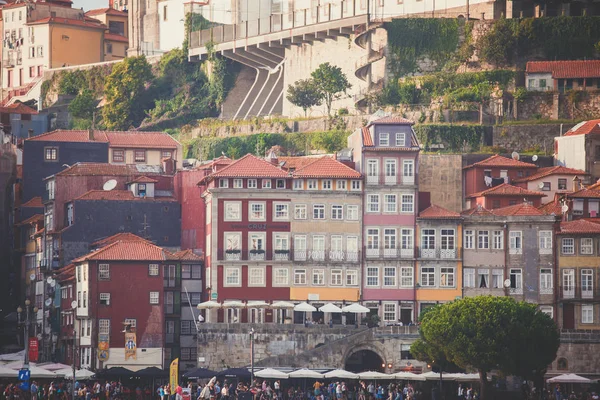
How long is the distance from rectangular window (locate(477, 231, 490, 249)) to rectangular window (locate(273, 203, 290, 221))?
1088 centimetres

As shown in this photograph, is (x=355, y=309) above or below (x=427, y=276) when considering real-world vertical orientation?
below

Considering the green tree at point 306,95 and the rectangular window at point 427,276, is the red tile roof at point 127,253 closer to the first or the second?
the rectangular window at point 427,276

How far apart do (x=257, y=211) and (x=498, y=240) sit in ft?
45.1

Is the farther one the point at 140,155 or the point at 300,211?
the point at 140,155

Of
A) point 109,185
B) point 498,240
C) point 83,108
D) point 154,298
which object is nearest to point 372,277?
point 498,240

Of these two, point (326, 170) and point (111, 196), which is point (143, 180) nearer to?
point (111, 196)

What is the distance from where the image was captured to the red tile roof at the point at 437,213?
10462cm

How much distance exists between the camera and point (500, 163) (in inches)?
4486

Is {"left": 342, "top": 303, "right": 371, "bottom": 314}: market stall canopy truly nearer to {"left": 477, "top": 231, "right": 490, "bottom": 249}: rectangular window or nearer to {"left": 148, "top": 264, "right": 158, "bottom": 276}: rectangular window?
{"left": 477, "top": 231, "right": 490, "bottom": 249}: rectangular window

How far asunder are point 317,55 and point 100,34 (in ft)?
119

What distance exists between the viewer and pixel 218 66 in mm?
138750

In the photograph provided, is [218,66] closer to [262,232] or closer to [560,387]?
[262,232]

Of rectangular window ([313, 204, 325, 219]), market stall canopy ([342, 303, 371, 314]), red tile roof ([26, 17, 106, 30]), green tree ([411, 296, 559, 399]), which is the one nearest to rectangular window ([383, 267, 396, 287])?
market stall canopy ([342, 303, 371, 314])

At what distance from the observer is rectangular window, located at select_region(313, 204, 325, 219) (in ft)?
344
